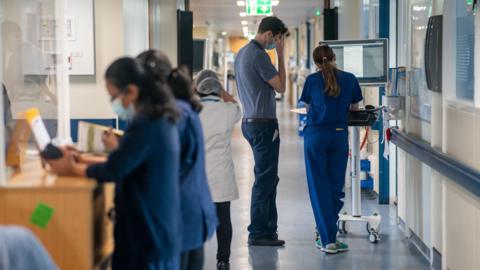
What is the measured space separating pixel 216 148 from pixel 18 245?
2384 mm

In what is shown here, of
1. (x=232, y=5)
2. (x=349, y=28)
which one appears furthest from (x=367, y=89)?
(x=232, y=5)

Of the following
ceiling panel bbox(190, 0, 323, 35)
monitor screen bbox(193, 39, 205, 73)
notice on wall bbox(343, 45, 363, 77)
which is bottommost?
notice on wall bbox(343, 45, 363, 77)

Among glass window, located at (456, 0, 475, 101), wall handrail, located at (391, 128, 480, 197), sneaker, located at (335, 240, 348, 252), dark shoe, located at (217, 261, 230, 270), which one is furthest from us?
sneaker, located at (335, 240, 348, 252)

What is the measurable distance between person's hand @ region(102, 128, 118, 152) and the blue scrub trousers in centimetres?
270

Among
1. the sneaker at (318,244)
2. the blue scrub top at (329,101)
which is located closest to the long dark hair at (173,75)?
the blue scrub top at (329,101)

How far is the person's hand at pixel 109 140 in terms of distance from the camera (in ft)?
11.5

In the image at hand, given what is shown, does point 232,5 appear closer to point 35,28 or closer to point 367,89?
point 367,89

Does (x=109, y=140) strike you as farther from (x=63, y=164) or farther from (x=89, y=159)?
(x=63, y=164)

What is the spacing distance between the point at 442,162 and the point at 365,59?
205 centimetres

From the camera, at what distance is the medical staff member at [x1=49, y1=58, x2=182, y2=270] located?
2.96m

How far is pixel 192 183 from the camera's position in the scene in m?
3.35

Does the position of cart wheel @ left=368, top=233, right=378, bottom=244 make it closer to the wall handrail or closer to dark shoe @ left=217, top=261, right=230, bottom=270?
the wall handrail

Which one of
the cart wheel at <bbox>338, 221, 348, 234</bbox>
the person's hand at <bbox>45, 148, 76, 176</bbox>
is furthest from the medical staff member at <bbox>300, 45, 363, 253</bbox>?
the person's hand at <bbox>45, 148, 76, 176</bbox>

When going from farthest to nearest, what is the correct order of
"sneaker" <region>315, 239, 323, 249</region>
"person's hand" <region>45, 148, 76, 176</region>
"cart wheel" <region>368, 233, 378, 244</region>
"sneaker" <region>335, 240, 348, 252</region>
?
"cart wheel" <region>368, 233, 378, 244</region> → "sneaker" <region>315, 239, 323, 249</region> → "sneaker" <region>335, 240, 348, 252</region> → "person's hand" <region>45, 148, 76, 176</region>
